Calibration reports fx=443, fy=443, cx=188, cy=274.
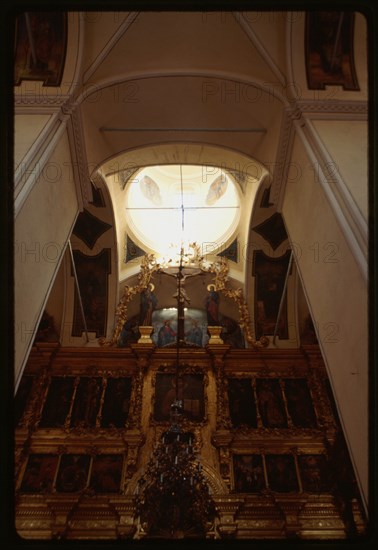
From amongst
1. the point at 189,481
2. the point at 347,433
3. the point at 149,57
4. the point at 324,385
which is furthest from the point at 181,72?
the point at 324,385

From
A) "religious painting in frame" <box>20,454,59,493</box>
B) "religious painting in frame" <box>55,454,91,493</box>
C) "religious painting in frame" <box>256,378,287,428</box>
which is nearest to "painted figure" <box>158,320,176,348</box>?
"religious painting in frame" <box>256,378,287,428</box>

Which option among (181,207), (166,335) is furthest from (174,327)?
(181,207)

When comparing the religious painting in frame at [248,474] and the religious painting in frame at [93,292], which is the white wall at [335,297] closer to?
the religious painting in frame at [248,474]

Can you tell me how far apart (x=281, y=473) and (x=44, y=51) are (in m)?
9.21

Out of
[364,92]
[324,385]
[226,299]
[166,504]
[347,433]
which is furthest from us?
[226,299]

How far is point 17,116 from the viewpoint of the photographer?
6.21 metres

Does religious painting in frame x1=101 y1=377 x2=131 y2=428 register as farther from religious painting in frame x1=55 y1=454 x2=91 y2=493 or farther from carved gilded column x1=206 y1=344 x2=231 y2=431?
carved gilded column x1=206 y1=344 x2=231 y2=431

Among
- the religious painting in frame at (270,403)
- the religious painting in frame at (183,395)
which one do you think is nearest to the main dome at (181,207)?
the religious painting in frame at (183,395)

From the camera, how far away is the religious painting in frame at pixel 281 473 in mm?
9320

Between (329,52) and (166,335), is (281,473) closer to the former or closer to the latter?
(166,335)

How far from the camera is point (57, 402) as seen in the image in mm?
10805

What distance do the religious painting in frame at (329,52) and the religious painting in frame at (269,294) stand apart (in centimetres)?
609

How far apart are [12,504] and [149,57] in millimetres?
7113

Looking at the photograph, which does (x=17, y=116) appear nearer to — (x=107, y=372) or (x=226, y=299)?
(x=107, y=372)
